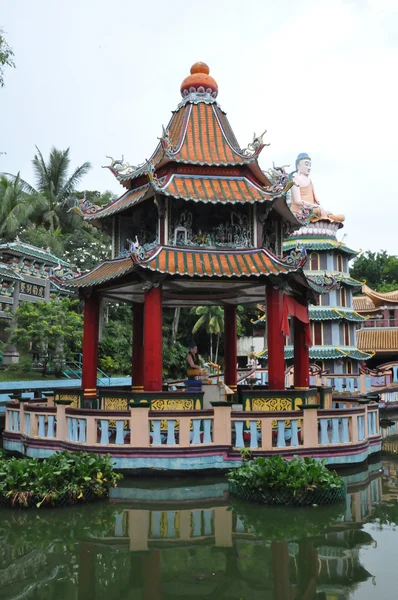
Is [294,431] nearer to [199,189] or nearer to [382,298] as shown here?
[199,189]

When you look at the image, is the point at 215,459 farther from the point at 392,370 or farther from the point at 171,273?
the point at 392,370

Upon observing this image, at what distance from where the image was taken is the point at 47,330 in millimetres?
25797

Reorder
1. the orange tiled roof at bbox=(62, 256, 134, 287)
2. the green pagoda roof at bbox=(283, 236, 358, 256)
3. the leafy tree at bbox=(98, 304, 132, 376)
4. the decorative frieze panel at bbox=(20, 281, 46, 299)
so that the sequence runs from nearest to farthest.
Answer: the orange tiled roof at bbox=(62, 256, 134, 287) < the decorative frieze panel at bbox=(20, 281, 46, 299) < the leafy tree at bbox=(98, 304, 132, 376) < the green pagoda roof at bbox=(283, 236, 358, 256)

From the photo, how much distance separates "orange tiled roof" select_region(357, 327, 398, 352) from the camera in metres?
47.0

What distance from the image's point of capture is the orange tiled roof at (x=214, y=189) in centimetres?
1411

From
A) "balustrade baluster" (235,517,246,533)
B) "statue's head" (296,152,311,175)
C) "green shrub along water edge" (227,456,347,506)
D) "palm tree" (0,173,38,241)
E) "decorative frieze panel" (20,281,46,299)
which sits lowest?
"balustrade baluster" (235,517,246,533)

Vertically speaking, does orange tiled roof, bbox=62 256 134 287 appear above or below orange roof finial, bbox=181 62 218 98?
below

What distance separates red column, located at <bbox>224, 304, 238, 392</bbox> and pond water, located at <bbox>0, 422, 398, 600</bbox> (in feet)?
26.5

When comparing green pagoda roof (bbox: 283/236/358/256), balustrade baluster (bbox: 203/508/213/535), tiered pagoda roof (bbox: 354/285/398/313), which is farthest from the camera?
tiered pagoda roof (bbox: 354/285/398/313)

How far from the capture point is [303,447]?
11688 mm

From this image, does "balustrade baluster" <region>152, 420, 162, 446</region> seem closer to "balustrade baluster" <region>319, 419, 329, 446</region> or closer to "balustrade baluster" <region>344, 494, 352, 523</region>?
"balustrade baluster" <region>319, 419, 329, 446</region>

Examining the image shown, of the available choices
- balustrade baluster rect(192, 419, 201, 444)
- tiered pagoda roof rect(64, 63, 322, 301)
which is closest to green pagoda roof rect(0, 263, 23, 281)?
tiered pagoda roof rect(64, 63, 322, 301)

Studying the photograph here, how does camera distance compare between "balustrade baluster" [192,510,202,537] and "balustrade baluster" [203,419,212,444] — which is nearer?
"balustrade baluster" [192,510,202,537]

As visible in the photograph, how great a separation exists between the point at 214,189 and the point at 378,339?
121 feet
